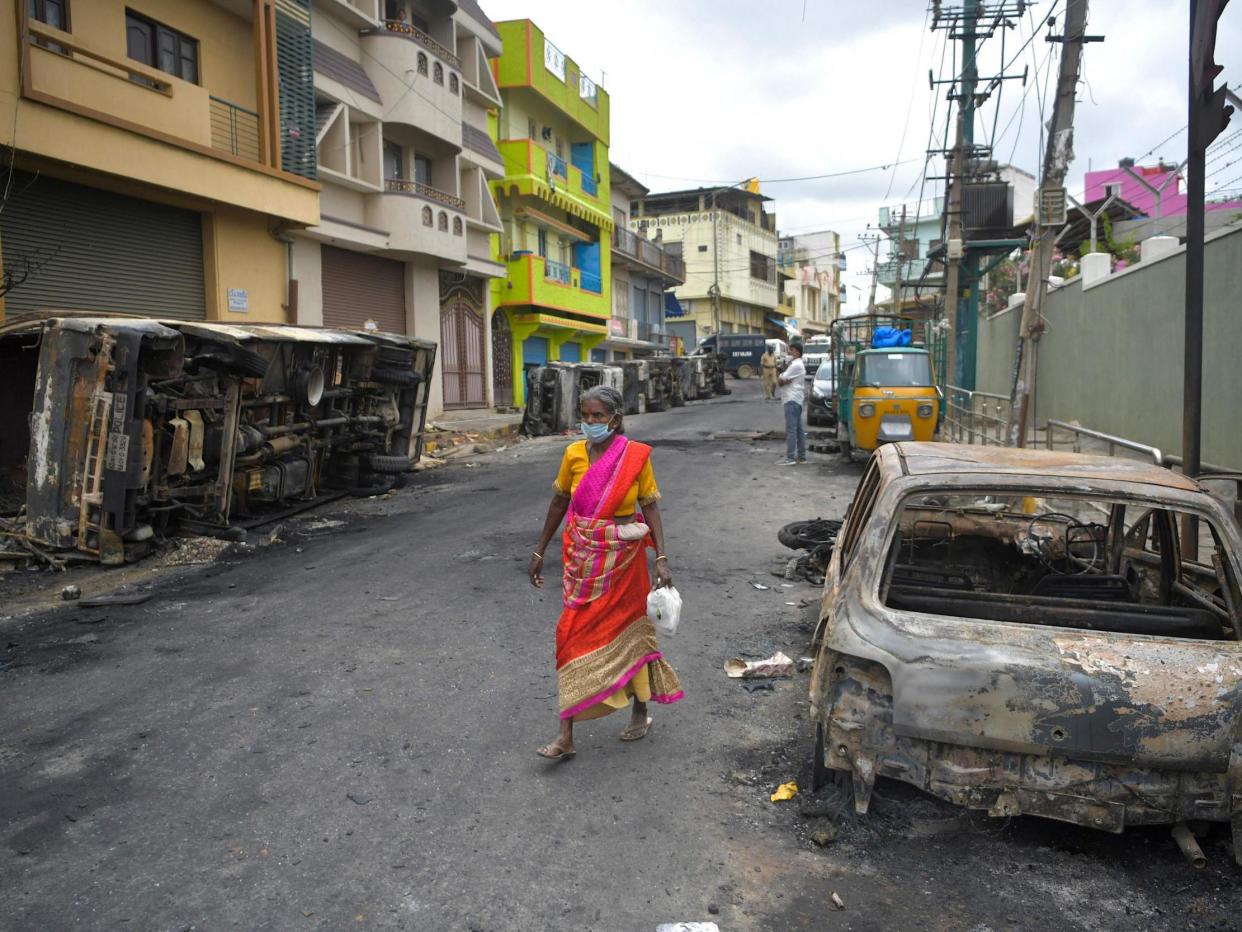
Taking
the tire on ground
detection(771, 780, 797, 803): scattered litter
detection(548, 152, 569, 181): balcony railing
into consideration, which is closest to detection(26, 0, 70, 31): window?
the tire on ground

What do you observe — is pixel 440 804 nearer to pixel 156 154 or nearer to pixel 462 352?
pixel 156 154

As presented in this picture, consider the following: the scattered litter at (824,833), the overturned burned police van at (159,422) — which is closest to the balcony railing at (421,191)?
the overturned burned police van at (159,422)

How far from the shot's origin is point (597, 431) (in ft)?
13.1

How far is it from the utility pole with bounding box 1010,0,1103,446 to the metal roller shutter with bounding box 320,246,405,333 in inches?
482

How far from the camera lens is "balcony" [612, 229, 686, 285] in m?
40.0

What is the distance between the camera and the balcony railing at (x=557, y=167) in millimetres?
29766

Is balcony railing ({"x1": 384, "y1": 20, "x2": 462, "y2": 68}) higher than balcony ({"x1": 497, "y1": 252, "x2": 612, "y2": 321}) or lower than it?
higher

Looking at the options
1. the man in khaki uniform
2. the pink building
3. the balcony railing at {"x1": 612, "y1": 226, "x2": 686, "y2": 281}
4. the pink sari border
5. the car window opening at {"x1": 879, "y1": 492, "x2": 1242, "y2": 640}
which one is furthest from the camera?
the balcony railing at {"x1": 612, "y1": 226, "x2": 686, "y2": 281}

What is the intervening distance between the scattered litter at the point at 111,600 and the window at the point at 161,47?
34.0 ft

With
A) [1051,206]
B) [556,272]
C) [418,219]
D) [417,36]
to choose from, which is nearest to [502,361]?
[556,272]

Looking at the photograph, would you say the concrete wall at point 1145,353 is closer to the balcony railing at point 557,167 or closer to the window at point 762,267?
the balcony railing at point 557,167

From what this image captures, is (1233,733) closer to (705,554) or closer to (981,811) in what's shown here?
(981,811)

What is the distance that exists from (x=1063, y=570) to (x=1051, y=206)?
25.6 feet

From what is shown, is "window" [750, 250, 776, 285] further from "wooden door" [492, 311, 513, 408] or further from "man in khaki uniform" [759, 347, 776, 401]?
"wooden door" [492, 311, 513, 408]
